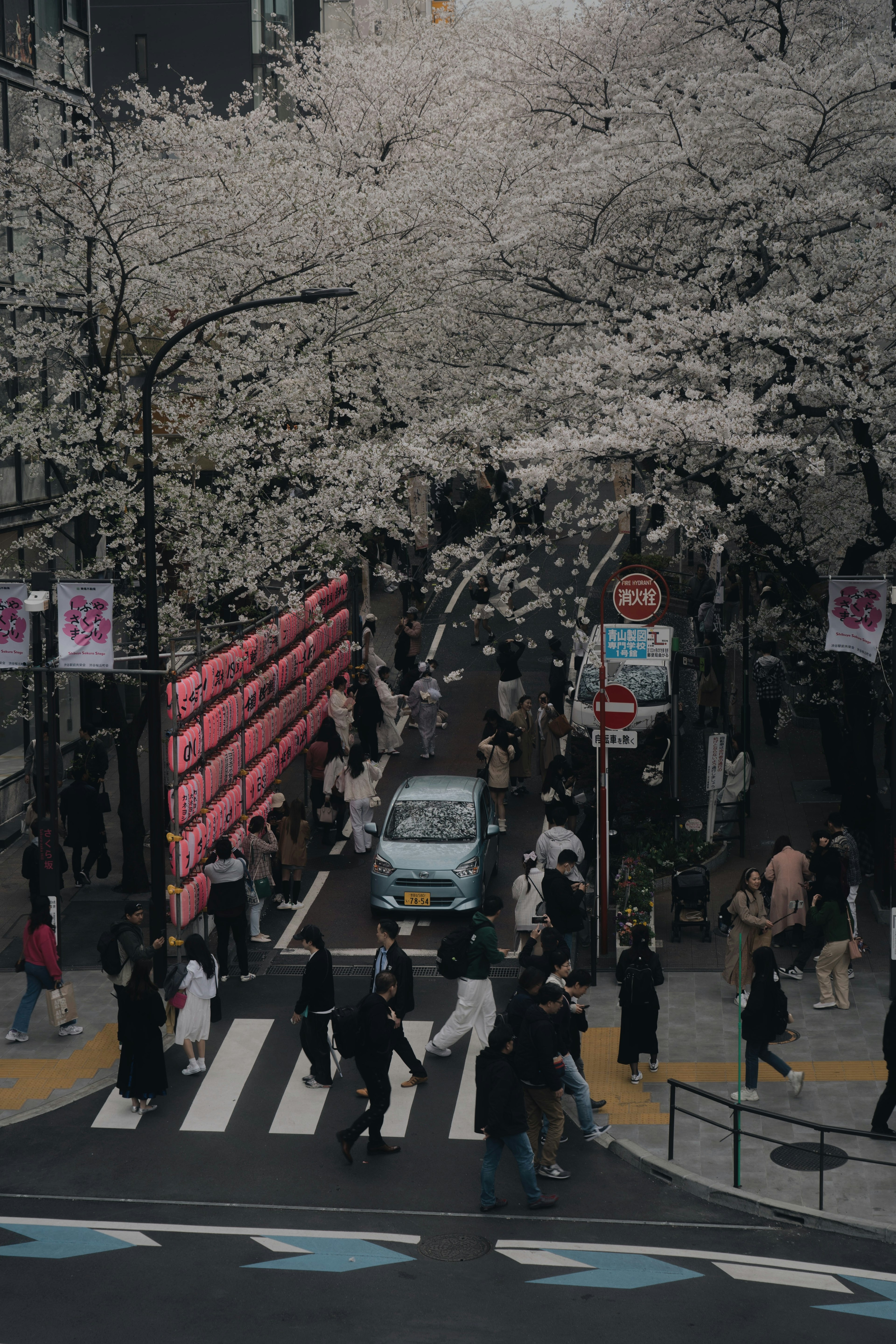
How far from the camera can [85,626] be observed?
17656mm

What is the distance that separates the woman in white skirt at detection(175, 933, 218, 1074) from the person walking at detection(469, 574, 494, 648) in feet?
38.4

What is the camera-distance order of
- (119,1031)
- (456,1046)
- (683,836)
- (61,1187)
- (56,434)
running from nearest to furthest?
(61,1187) → (119,1031) → (456,1046) → (683,836) → (56,434)

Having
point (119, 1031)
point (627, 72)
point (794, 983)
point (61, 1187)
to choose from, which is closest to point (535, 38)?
point (627, 72)

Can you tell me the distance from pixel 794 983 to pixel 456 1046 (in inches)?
171

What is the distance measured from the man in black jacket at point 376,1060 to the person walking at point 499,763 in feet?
31.8

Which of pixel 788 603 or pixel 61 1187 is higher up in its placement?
pixel 788 603

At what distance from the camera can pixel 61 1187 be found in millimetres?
12547

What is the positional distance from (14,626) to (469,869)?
22.3 ft

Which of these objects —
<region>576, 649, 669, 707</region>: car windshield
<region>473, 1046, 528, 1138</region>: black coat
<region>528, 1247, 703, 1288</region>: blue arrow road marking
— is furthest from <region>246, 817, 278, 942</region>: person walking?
<region>576, 649, 669, 707</region>: car windshield

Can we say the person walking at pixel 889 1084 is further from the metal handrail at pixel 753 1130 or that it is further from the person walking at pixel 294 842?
the person walking at pixel 294 842

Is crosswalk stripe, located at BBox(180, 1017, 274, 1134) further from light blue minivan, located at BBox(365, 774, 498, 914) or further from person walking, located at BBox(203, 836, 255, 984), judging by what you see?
light blue minivan, located at BBox(365, 774, 498, 914)

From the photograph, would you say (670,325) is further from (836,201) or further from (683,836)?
(683,836)

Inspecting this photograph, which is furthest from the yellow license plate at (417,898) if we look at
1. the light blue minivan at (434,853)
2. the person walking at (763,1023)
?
the person walking at (763,1023)

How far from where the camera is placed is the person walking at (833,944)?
51.9ft
